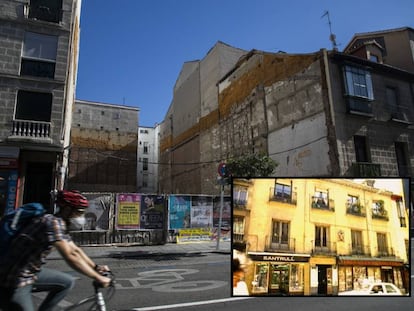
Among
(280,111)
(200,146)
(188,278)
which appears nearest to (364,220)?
(188,278)

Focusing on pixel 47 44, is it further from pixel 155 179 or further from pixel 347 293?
pixel 155 179

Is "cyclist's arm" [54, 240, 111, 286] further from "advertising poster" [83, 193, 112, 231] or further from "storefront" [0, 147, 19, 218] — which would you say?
"storefront" [0, 147, 19, 218]

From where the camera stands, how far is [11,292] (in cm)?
255

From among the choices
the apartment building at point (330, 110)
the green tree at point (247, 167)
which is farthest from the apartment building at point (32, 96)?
the apartment building at point (330, 110)

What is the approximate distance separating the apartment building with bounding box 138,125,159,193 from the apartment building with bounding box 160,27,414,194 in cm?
3268

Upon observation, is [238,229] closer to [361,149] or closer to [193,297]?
[193,297]

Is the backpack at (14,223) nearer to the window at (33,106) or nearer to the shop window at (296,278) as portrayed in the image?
the shop window at (296,278)

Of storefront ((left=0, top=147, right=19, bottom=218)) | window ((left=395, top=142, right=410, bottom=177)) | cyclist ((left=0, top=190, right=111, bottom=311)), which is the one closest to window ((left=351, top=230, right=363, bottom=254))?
cyclist ((left=0, top=190, right=111, bottom=311))

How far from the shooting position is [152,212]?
15648 mm

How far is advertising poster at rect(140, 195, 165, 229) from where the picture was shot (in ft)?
51.0

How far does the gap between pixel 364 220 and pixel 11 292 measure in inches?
109

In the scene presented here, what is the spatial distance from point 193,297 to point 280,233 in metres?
3.85

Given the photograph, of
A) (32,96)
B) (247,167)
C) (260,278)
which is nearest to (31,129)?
(32,96)

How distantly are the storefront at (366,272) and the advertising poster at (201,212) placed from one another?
1403 centimetres
